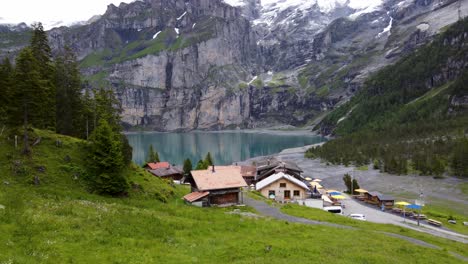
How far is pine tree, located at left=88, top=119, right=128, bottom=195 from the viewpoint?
116 feet

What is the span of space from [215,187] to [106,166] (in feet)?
47.0

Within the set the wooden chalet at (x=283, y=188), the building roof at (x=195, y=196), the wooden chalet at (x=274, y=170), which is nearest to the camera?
the building roof at (x=195, y=196)

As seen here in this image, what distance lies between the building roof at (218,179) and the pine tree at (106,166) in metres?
11.4

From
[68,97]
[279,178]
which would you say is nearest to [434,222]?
[279,178]

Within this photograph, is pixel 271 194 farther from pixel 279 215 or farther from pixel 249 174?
pixel 279 215

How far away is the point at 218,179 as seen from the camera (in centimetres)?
4706

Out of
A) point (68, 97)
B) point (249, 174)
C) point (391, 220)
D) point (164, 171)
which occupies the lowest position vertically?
point (391, 220)

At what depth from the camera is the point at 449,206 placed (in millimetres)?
66938

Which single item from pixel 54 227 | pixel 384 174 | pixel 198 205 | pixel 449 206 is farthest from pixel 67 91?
pixel 384 174

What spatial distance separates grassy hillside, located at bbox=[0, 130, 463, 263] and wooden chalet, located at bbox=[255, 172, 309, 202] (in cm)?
2710

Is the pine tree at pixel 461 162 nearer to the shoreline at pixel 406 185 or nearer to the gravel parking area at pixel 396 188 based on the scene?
the shoreline at pixel 406 185

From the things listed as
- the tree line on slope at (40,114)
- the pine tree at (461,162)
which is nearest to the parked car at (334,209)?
the tree line on slope at (40,114)

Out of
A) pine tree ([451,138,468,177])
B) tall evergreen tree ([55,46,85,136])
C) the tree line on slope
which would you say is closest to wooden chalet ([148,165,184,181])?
tall evergreen tree ([55,46,85,136])

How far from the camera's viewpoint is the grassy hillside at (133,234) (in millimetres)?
17875
